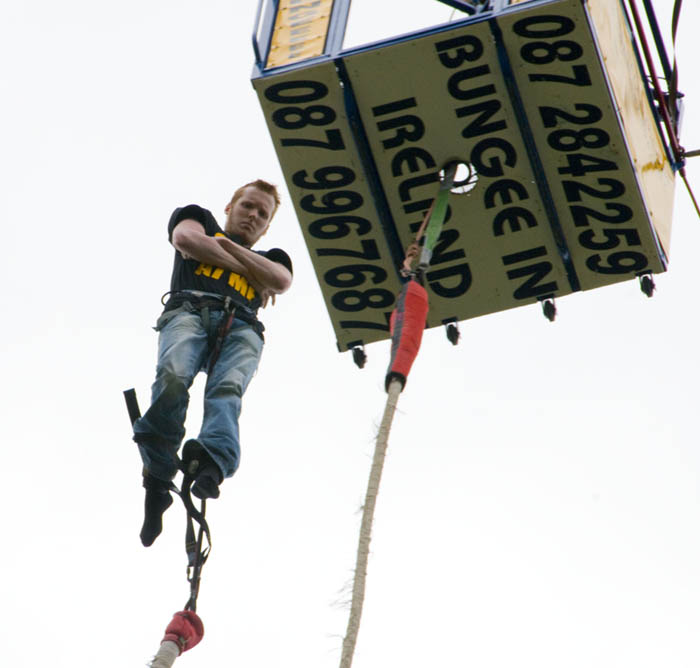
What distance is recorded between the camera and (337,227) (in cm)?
1034

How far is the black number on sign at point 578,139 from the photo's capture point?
31.9 ft

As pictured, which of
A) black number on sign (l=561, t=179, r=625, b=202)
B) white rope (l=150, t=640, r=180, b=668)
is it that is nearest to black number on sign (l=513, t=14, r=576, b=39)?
black number on sign (l=561, t=179, r=625, b=202)

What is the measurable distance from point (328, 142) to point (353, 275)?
111cm

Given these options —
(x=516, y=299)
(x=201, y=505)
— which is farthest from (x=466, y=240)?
(x=201, y=505)

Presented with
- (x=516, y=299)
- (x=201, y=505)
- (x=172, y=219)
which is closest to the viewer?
(x=201, y=505)

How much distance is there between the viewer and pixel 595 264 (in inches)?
414

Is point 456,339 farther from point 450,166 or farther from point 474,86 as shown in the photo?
point 474,86

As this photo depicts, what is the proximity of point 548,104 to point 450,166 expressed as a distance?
0.79 meters

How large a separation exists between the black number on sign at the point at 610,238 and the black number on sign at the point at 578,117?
903 mm

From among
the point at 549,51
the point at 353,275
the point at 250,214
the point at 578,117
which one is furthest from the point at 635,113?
the point at 250,214

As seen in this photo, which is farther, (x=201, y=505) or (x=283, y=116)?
(x=283, y=116)

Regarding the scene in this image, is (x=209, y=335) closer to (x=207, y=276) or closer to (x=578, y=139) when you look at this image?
(x=207, y=276)

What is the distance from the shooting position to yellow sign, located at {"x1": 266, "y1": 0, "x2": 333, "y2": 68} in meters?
9.62

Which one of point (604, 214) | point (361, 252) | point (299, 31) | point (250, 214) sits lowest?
point (604, 214)
